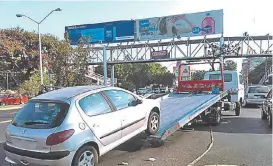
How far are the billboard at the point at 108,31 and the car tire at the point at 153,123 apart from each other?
30.5 m

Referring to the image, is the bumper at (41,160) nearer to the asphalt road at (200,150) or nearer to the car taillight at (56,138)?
the car taillight at (56,138)

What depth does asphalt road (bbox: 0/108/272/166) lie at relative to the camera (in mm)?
6191

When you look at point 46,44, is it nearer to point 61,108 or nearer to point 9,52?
point 9,52

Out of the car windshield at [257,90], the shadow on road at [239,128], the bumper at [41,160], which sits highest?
the car windshield at [257,90]

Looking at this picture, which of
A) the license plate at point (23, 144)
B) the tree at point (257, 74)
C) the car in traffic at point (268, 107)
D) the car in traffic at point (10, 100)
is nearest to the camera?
the license plate at point (23, 144)

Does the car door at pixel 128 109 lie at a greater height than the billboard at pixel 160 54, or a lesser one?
lesser

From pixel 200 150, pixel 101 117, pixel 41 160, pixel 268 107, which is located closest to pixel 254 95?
pixel 268 107

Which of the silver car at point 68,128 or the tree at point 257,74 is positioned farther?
the tree at point 257,74

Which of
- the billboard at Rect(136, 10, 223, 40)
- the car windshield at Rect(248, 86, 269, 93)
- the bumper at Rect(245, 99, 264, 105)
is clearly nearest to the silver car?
the bumper at Rect(245, 99, 264, 105)

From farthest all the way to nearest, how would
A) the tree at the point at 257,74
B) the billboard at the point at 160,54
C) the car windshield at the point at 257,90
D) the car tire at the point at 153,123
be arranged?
1. the tree at the point at 257,74
2. the billboard at the point at 160,54
3. the car windshield at the point at 257,90
4. the car tire at the point at 153,123

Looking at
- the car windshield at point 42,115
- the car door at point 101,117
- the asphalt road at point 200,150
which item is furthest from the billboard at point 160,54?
the car windshield at point 42,115

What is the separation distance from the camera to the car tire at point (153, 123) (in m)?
7.33

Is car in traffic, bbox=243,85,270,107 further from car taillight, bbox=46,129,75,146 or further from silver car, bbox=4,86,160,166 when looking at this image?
car taillight, bbox=46,129,75,146

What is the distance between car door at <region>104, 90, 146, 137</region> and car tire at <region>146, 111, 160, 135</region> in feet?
1.10
